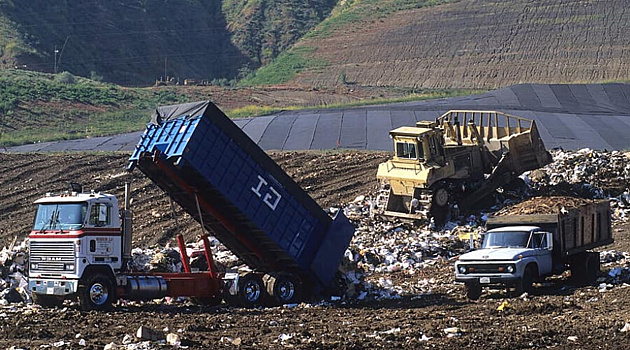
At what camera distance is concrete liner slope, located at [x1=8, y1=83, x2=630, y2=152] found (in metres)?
39.4

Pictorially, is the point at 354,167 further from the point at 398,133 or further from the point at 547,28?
the point at 547,28

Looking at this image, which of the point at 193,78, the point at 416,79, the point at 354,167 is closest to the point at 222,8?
the point at 193,78

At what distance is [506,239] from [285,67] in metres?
70.5

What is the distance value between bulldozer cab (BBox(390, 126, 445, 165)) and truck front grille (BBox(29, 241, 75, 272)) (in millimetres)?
11095

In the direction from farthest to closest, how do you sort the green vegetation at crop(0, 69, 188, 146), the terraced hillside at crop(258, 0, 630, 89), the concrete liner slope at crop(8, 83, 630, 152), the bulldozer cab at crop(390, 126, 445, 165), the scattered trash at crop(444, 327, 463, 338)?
1. the terraced hillside at crop(258, 0, 630, 89)
2. the green vegetation at crop(0, 69, 188, 146)
3. the concrete liner slope at crop(8, 83, 630, 152)
4. the bulldozer cab at crop(390, 126, 445, 165)
5. the scattered trash at crop(444, 327, 463, 338)

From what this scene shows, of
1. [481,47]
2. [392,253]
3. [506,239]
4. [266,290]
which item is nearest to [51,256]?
[266,290]

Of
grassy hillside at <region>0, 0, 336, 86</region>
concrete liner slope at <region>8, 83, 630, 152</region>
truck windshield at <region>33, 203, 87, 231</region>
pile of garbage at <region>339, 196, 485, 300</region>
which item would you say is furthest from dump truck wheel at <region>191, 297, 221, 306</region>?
grassy hillside at <region>0, 0, 336, 86</region>

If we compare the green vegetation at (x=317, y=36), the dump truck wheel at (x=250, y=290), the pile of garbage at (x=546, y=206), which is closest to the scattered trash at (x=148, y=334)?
the dump truck wheel at (x=250, y=290)

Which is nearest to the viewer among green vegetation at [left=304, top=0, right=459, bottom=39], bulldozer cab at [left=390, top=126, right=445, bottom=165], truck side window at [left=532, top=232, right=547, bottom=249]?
truck side window at [left=532, top=232, right=547, bottom=249]

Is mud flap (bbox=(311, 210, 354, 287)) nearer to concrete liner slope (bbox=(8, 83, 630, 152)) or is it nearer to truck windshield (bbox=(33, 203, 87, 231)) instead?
truck windshield (bbox=(33, 203, 87, 231))

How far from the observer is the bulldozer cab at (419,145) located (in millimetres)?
26188

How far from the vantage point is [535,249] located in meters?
18.5

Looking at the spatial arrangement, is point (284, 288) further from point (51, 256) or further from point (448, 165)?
point (448, 165)

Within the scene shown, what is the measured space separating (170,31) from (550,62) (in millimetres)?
39688
